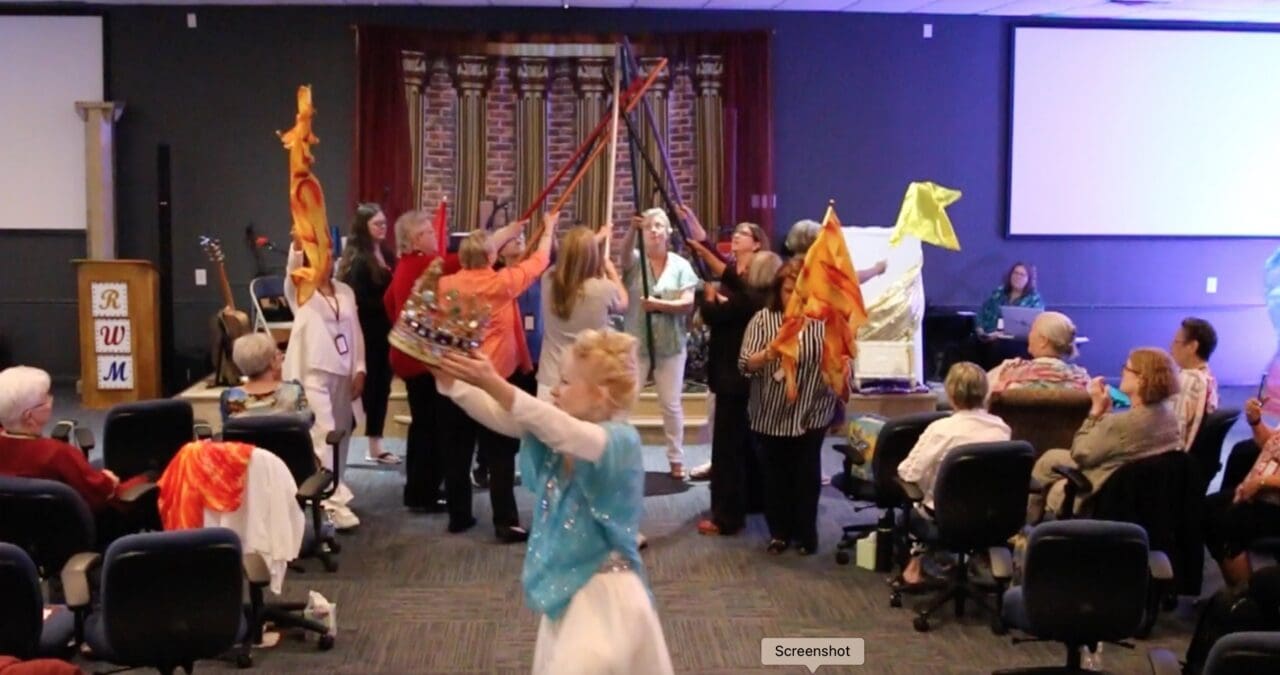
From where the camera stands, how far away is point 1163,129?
9820 millimetres

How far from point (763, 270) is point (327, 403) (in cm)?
199

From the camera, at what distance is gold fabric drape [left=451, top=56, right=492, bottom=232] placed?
941 centimetres

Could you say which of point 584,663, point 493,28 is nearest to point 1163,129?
point 493,28

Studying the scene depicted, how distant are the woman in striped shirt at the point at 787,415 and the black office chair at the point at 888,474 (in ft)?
0.48

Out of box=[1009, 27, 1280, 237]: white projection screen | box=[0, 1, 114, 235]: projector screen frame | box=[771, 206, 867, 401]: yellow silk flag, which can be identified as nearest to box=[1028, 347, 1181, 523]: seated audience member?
box=[771, 206, 867, 401]: yellow silk flag

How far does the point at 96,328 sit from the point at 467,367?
708 cm

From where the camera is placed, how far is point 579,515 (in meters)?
2.70

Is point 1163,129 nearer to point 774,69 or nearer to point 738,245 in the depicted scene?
point 774,69

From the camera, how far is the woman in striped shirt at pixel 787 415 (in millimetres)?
5223

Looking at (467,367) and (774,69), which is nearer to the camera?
(467,367)

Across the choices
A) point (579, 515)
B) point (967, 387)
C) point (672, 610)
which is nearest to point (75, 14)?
point (672, 610)

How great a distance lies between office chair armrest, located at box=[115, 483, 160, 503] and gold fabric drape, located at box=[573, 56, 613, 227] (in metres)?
5.58

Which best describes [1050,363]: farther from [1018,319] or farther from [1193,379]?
[1018,319]

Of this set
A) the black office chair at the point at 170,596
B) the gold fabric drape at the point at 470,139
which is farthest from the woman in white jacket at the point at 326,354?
the gold fabric drape at the point at 470,139
